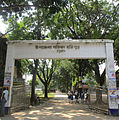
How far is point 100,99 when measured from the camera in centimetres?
1045

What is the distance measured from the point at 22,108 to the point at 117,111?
7.26 m

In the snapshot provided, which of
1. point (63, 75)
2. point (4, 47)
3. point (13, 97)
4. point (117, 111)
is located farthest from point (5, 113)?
point (63, 75)

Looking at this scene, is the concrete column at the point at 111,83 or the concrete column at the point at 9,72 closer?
the concrete column at the point at 111,83

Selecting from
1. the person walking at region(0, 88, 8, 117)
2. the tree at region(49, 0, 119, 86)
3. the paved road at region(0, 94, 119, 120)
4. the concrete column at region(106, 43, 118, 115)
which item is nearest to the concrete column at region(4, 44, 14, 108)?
the person walking at region(0, 88, 8, 117)

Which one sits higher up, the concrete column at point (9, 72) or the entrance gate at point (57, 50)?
the entrance gate at point (57, 50)

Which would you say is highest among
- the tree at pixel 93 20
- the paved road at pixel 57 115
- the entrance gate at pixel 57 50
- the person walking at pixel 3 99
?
the tree at pixel 93 20

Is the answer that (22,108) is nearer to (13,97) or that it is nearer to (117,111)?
(13,97)

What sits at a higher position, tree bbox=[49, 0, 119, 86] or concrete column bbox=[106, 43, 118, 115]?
tree bbox=[49, 0, 119, 86]

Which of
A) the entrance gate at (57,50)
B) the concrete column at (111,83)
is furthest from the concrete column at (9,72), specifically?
the concrete column at (111,83)

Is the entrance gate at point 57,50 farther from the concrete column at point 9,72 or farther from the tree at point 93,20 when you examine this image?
the tree at point 93,20

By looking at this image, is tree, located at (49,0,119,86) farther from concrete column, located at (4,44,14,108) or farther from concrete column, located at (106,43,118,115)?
concrete column, located at (4,44,14,108)

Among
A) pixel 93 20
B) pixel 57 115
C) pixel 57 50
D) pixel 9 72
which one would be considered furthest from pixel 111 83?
pixel 93 20

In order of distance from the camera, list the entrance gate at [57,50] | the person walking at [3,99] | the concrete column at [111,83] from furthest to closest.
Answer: the entrance gate at [57,50] → the concrete column at [111,83] → the person walking at [3,99]

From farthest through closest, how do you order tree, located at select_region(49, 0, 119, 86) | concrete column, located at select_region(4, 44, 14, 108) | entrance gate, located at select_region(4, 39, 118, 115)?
tree, located at select_region(49, 0, 119, 86) < entrance gate, located at select_region(4, 39, 118, 115) < concrete column, located at select_region(4, 44, 14, 108)
